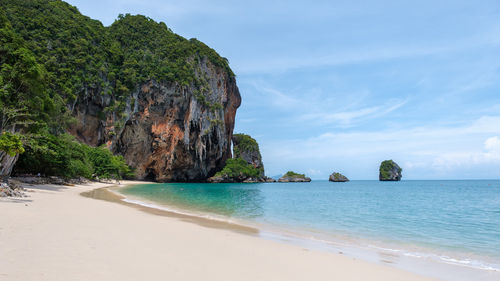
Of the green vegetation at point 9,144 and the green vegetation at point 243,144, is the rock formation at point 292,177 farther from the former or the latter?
the green vegetation at point 9,144

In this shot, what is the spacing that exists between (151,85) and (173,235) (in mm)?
58931

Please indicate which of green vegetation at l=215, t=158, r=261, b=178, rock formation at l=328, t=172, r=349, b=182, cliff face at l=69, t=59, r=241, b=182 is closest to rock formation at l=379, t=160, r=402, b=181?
rock formation at l=328, t=172, r=349, b=182

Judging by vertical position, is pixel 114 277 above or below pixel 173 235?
above

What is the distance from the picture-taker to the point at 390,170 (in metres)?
123

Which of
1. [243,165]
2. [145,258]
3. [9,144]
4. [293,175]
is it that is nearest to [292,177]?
[293,175]

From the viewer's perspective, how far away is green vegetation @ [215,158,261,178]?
2970 inches

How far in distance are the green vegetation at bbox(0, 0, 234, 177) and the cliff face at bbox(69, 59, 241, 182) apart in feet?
3.77

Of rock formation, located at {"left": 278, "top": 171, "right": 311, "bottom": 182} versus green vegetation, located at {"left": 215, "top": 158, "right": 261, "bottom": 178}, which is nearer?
green vegetation, located at {"left": 215, "top": 158, "right": 261, "bottom": 178}

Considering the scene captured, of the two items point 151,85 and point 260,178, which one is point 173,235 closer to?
point 151,85

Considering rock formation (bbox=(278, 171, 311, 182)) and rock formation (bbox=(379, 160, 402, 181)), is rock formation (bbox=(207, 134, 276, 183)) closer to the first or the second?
rock formation (bbox=(278, 171, 311, 182))

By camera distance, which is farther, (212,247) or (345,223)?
(345,223)

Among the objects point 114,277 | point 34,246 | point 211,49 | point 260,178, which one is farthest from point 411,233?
point 260,178

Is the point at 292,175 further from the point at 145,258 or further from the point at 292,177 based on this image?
the point at 145,258

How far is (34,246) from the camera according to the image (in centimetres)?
425
